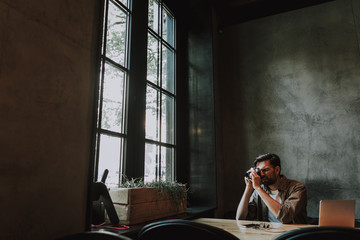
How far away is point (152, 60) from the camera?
138 inches

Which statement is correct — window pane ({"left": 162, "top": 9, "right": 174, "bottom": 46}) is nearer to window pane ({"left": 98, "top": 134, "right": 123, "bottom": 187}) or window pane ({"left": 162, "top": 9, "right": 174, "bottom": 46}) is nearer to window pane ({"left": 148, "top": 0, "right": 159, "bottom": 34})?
window pane ({"left": 148, "top": 0, "right": 159, "bottom": 34})

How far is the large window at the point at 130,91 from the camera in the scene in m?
2.66

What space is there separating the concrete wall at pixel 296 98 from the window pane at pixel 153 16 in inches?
46.1

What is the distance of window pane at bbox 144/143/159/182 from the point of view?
316 centimetres

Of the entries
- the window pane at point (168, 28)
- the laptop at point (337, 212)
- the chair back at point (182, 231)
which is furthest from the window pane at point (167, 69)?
the chair back at point (182, 231)

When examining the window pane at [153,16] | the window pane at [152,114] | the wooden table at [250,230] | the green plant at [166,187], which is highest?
the window pane at [153,16]

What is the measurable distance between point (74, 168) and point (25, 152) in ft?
1.09

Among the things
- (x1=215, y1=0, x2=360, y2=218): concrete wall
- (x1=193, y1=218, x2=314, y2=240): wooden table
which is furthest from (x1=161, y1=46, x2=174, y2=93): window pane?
(x1=193, y1=218, x2=314, y2=240): wooden table

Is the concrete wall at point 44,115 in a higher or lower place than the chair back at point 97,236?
higher

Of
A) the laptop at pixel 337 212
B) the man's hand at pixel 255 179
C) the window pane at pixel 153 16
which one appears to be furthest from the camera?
the window pane at pixel 153 16

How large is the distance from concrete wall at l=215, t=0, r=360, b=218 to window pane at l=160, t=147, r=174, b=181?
31.3 inches

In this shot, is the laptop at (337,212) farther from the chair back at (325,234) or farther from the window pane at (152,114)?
the window pane at (152,114)

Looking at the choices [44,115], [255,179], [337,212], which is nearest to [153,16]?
[255,179]

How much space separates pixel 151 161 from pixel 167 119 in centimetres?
68
